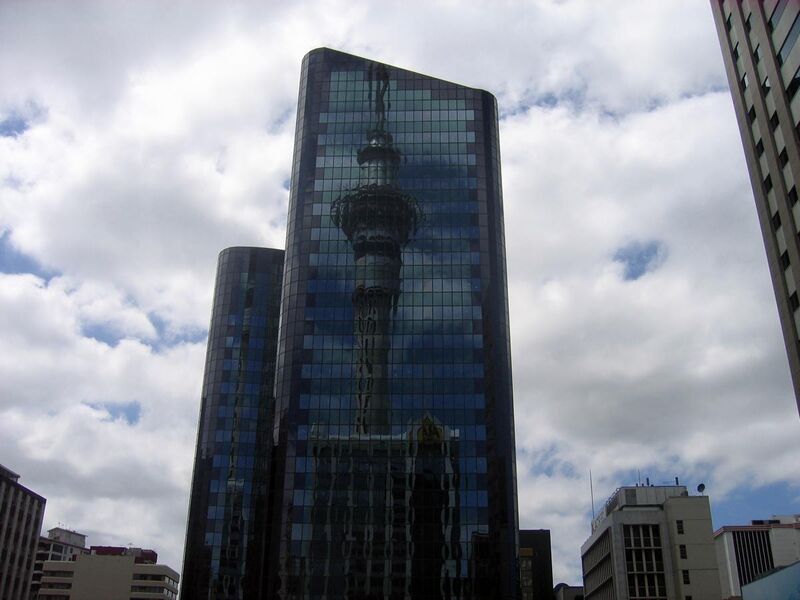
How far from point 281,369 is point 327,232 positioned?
22313mm

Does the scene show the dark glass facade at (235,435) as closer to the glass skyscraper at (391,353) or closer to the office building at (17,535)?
A: the office building at (17,535)

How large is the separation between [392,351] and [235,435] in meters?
56.4

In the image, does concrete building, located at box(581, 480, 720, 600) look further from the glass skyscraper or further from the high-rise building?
the high-rise building

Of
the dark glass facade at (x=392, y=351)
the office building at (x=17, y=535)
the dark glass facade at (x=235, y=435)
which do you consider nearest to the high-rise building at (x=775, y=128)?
the dark glass facade at (x=392, y=351)

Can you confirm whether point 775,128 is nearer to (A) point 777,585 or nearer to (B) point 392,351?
(A) point 777,585

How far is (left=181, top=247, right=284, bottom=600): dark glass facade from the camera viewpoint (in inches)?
5866

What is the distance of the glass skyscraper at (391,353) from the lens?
107 m

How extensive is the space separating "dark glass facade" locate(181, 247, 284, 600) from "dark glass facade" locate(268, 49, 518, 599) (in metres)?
31.7

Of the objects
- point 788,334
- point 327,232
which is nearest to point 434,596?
point 327,232

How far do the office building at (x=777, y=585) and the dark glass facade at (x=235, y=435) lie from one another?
74757 mm

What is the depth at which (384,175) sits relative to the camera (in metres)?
129

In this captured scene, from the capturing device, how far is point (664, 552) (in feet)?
494

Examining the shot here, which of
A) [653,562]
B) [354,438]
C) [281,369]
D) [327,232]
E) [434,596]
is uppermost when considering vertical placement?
[327,232]

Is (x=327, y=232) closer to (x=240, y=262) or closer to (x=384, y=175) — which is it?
(x=384, y=175)
